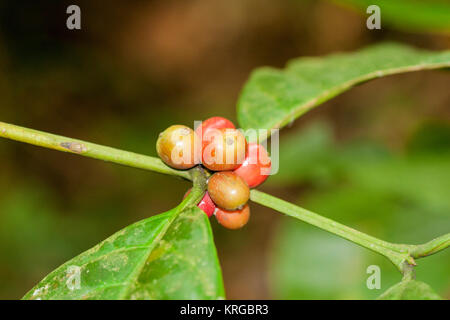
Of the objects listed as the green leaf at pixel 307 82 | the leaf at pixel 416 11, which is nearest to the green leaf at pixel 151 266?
the green leaf at pixel 307 82

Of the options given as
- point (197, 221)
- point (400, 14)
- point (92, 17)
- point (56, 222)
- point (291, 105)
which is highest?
point (92, 17)

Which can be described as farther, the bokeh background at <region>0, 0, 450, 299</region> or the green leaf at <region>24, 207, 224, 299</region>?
the bokeh background at <region>0, 0, 450, 299</region>

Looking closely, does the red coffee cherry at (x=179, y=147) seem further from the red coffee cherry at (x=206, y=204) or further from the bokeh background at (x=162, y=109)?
the bokeh background at (x=162, y=109)

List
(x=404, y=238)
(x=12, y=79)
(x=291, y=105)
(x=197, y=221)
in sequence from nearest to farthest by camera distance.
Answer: (x=197, y=221)
(x=291, y=105)
(x=404, y=238)
(x=12, y=79)

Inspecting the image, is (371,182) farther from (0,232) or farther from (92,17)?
(92,17)

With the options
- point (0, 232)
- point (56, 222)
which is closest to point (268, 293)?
point (56, 222)

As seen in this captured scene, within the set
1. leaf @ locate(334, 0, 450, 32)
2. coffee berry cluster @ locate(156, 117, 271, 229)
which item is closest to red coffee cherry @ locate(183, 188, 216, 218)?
coffee berry cluster @ locate(156, 117, 271, 229)

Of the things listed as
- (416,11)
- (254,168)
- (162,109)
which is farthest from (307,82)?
(162,109)

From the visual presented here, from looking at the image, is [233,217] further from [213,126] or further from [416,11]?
[416,11]

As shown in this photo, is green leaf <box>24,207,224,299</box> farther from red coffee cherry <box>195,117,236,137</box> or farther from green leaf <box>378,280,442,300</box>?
green leaf <box>378,280,442,300</box>
